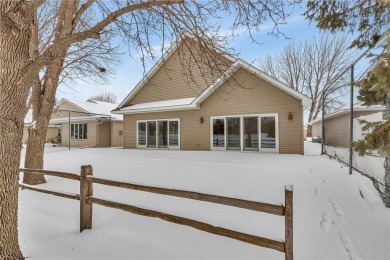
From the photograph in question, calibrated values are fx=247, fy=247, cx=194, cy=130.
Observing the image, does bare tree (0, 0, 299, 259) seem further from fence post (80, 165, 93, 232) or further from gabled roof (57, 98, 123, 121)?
gabled roof (57, 98, 123, 121)

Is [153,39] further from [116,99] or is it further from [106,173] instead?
[116,99]

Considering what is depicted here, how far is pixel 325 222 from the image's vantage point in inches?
170

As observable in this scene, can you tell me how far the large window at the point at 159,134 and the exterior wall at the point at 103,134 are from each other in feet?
21.0

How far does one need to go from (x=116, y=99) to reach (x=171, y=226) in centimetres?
6188

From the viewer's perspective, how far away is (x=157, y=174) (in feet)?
27.3

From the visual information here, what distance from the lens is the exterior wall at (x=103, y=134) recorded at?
23103 mm

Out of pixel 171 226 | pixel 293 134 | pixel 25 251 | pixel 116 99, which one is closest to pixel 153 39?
pixel 171 226

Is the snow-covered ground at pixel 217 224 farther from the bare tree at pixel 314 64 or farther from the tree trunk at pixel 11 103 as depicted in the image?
the bare tree at pixel 314 64

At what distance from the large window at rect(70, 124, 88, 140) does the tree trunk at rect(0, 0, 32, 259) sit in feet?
71.6

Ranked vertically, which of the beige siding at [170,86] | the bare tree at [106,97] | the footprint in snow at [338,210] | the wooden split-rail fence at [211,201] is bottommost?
the footprint in snow at [338,210]

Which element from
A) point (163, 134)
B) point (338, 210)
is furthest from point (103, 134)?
point (338, 210)

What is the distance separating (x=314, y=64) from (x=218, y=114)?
82.9 ft

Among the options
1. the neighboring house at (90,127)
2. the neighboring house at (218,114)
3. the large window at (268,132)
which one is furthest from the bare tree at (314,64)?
the neighboring house at (90,127)

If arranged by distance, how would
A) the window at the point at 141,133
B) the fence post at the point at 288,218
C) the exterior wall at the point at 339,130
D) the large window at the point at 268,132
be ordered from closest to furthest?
the fence post at the point at 288,218 < the large window at the point at 268,132 < the exterior wall at the point at 339,130 < the window at the point at 141,133
